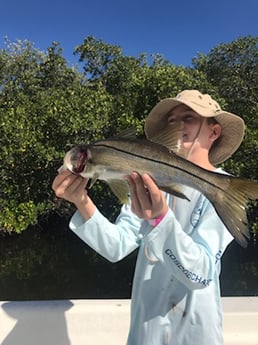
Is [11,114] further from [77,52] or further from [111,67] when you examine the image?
[77,52]

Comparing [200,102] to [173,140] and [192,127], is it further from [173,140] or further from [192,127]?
[173,140]

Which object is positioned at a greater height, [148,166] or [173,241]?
[148,166]

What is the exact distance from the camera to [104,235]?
56.2 inches

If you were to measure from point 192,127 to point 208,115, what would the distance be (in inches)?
2.7

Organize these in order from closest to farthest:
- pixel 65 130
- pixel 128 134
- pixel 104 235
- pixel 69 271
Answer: pixel 128 134, pixel 104 235, pixel 65 130, pixel 69 271

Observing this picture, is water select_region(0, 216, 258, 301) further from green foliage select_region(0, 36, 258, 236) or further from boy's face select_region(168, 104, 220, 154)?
boy's face select_region(168, 104, 220, 154)

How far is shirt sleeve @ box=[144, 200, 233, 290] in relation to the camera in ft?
3.89

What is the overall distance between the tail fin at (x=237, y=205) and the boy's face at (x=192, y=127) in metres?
0.27

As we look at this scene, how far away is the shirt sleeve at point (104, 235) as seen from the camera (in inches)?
56.2

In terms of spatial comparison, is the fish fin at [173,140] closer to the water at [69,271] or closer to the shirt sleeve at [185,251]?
the shirt sleeve at [185,251]

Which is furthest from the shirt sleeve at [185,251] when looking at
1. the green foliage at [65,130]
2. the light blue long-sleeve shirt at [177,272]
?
the green foliage at [65,130]

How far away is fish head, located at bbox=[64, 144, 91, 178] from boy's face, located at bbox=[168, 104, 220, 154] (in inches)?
13.6

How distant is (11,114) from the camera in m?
10.6

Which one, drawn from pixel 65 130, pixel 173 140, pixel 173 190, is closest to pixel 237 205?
pixel 173 190
